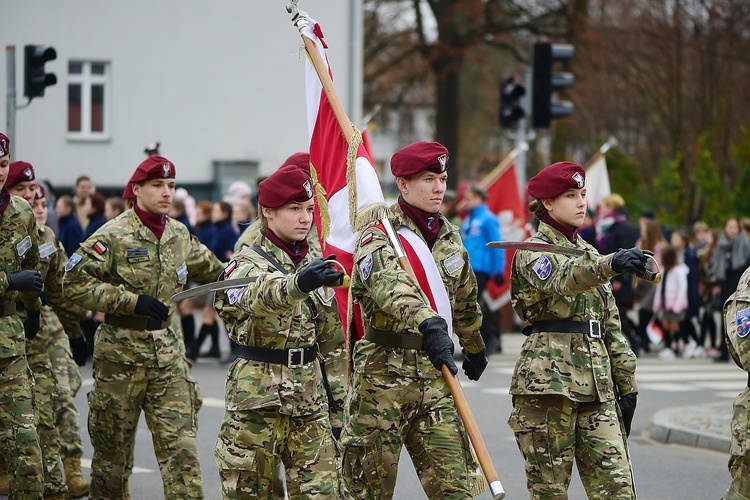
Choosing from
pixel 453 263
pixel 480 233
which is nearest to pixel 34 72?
pixel 480 233

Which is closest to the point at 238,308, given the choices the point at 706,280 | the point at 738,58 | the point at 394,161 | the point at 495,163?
the point at 394,161

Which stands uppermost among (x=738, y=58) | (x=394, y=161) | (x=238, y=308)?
(x=738, y=58)

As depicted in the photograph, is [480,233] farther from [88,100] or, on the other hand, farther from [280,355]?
[88,100]

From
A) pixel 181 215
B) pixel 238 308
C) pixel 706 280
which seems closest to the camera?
pixel 238 308

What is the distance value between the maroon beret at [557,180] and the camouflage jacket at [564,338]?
0.63 feet

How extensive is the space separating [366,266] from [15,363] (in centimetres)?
225

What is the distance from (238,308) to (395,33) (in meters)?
28.3

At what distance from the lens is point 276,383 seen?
19.1 ft

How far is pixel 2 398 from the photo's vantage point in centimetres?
690

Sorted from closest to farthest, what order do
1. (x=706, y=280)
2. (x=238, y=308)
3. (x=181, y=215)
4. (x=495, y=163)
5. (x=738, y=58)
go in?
(x=238, y=308)
(x=181, y=215)
(x=706, y=280)
(x=738, y=58)
(x=495, y=163)

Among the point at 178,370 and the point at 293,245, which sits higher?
the point at 293,245

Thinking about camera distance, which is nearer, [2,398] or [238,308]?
[238,308]

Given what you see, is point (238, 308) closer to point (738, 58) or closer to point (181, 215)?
point (181, 215)

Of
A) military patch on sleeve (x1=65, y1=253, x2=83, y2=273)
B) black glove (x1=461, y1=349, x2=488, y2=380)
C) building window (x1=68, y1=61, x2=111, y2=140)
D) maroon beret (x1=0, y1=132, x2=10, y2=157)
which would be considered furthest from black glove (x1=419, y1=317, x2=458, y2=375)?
building window (x1=68, y1=61, x2=111, y2=140)
